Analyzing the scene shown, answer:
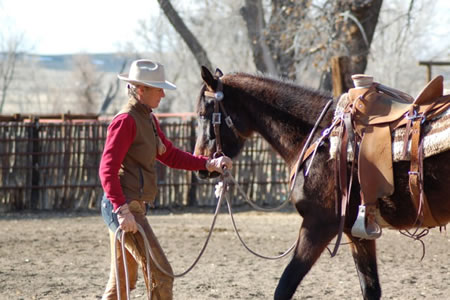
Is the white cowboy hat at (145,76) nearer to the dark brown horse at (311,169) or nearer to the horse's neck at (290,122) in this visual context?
the dark brown horse at (311,169)

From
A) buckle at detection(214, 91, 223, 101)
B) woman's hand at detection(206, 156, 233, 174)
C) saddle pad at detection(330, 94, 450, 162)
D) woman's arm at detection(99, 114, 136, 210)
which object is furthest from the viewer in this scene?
buckle at detection(214, 91, 223, 101)

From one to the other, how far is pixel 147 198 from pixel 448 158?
1.90 metres

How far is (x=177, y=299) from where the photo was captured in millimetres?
5516

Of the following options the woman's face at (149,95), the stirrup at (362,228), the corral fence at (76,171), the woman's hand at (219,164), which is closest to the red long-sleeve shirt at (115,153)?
the woman's face at (149,95)

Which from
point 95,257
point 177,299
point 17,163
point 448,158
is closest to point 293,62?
point 17,163

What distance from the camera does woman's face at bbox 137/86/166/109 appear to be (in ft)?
13.0

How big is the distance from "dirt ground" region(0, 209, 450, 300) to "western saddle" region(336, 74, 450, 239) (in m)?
1.75

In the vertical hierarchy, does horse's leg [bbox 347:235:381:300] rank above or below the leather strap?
below

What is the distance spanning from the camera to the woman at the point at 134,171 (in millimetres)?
3705

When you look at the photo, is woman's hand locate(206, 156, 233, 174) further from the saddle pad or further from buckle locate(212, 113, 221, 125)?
the saddle pad

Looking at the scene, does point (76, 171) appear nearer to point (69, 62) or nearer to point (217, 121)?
point (217, 121)

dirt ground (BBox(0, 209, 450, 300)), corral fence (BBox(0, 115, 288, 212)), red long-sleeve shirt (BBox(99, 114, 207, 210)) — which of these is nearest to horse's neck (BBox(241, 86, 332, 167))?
red long-sleeve shirt (BBox(99, 114, 207, 210))

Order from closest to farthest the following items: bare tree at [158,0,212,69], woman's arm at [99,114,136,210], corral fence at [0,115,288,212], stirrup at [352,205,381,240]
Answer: woman's arm at [99,114,136,210] < stirrup at [352,205,381,240] < corral fence at [0,115,288,212] < bare tree at [158,0,212,69]

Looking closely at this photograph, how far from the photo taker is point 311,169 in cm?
429
